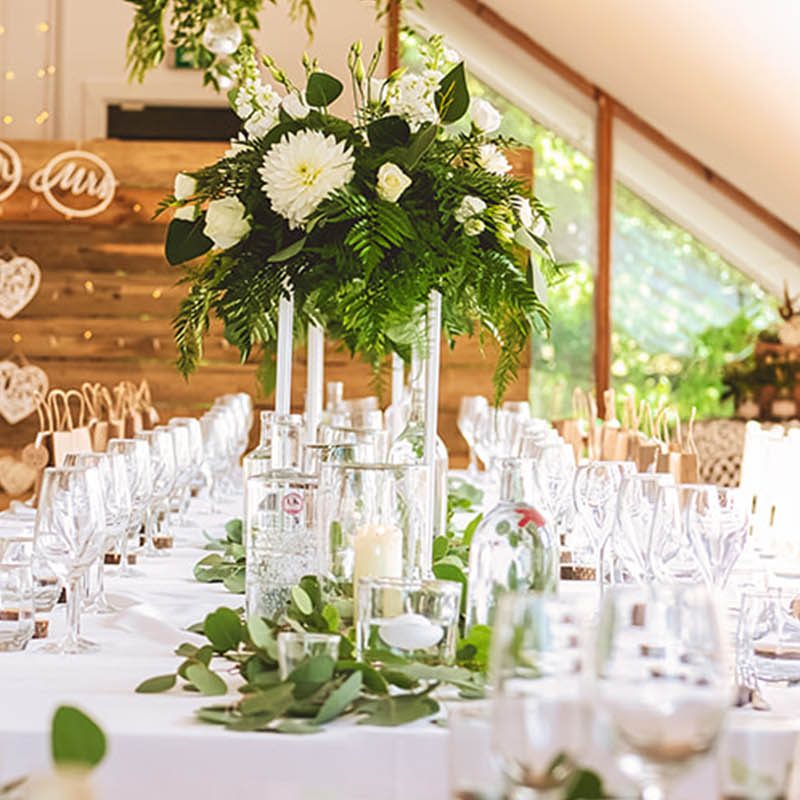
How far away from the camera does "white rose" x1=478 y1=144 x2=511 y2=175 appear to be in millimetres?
2684

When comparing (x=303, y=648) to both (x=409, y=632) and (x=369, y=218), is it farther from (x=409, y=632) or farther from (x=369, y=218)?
(x=369, y=218)

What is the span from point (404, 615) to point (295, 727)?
0.27 m

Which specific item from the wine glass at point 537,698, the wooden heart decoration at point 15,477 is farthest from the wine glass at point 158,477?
the wooden heart decoration at point 15,477

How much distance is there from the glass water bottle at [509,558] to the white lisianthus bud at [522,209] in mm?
720

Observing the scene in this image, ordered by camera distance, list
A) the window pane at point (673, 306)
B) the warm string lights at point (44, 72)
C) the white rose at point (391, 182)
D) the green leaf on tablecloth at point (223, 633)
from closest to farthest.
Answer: the green leaf on tablecloth at point (223, 633) < the white rose at point (391, 182) < the warm string lights at point (44, 72) < the window pane at point (673, 306)

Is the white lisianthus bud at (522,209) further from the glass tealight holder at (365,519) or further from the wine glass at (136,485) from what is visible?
the wine glass at (136,485)

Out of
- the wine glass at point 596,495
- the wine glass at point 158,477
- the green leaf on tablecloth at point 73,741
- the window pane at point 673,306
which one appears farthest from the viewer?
the window pane at point 673,306

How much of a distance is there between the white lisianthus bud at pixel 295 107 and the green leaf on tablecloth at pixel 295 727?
1280mm

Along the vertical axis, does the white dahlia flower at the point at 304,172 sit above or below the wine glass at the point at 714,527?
above

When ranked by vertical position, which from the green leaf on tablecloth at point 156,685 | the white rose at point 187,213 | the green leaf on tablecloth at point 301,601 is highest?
the white rose at point 187,213

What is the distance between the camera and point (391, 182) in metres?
2.56

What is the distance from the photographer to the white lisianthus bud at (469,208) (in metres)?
2.58

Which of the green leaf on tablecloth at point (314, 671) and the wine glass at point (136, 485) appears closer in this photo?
the green leaf on tablecloth at point (314, 671)

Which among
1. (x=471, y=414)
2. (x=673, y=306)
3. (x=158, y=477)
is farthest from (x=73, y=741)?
(x=673, y=306)
